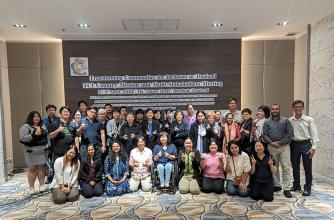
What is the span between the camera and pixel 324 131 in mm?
4891

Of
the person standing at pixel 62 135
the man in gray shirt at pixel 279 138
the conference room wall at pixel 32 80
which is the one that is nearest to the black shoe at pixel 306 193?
the man in gray shirt at pixel 279 138

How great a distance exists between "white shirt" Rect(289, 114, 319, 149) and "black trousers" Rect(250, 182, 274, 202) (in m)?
0.91

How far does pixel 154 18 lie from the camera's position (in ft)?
15.8

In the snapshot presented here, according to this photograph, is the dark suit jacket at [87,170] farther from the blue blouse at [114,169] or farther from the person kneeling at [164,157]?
the person kneeling at [164,157]

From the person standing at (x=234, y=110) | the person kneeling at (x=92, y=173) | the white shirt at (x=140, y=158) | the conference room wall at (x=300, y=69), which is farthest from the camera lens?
the conference room wall at (x=300, y=69)

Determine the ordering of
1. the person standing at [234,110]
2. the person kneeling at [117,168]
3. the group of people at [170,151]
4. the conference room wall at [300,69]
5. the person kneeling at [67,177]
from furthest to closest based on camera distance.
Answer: the conference room wall at [300,69] → the person standing at [234,110] → the person kneeling at [117,168] → the group of people at [170,151] → the person kneeling at [67,177]

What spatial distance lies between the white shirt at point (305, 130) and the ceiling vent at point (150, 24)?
9.12ft

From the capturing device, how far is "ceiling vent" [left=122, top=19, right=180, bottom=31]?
4.94m

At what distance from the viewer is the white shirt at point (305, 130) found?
166 inches

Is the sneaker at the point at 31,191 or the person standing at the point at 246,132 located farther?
the person standing at the point at 246,132

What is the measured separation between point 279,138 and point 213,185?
4.34 feet

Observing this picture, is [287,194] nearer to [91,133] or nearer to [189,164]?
[189,164]

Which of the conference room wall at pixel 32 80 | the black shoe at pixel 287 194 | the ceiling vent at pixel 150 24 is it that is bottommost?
the black shoe at pixel 287 194

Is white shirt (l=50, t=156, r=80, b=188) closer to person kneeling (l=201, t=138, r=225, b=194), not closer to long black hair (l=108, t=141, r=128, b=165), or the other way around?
long black hair (l=108, t=141, r=128, b=165)
